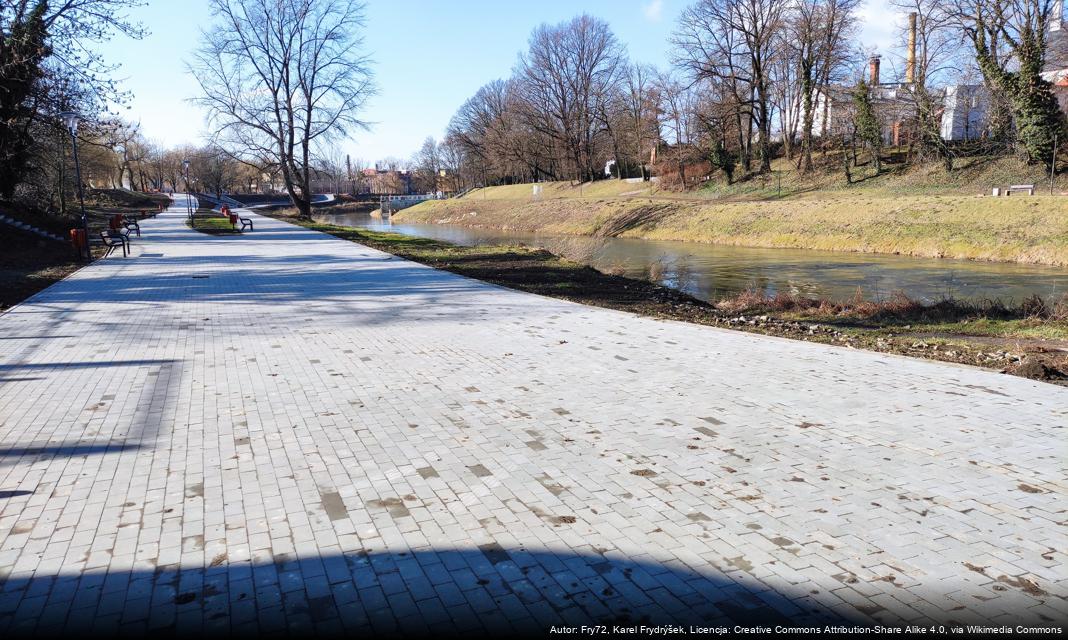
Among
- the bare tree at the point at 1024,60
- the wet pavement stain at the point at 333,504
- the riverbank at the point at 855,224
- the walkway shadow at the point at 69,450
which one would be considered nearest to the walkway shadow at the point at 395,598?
the wet pavement stain at the point at 333,504

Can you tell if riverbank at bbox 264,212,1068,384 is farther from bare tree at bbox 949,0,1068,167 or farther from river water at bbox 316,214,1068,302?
bare tree at bbox 949,0,1068,167

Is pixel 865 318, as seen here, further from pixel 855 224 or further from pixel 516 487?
pixel 855 224

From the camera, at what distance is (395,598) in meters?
3.17

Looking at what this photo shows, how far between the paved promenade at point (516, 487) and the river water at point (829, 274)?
9937 millimetres

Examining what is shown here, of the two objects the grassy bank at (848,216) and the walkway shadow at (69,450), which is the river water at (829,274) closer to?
the grassy bank at (848,216)

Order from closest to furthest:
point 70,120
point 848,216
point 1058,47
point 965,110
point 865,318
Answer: point 865,318 → point 70,120 → point 848,216 → point 1058,47 → point 965,110

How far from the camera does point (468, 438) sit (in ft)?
17.3

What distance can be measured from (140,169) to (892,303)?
93234 mm

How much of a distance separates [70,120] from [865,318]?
19.8 meters

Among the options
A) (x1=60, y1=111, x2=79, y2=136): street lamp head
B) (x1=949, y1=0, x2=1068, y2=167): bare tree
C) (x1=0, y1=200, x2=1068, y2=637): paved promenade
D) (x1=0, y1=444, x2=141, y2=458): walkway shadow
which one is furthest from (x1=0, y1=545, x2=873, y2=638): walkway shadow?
(x1=949, y1=0, x2=1068, y2=167): bare tree

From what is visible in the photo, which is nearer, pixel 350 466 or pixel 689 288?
pixel 350 466

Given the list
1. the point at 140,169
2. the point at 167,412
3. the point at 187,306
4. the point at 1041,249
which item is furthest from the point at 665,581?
the point at 140,169

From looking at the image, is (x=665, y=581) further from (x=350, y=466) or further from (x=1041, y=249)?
(x=1041, y=249)

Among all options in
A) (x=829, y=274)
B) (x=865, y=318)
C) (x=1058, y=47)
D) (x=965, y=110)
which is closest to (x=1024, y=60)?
(x=1058, y=47)
